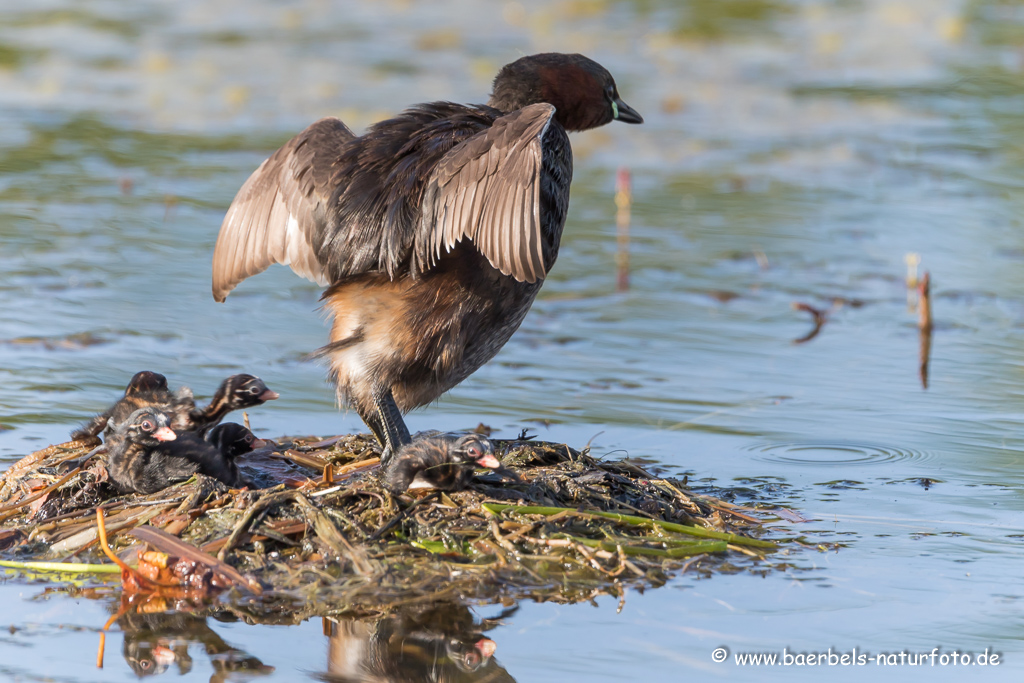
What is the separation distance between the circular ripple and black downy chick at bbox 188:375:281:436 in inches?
84.1

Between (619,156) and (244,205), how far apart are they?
236 inches

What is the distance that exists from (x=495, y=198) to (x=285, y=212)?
1.26 metres

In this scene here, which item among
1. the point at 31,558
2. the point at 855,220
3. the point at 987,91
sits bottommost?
the point at 31,558

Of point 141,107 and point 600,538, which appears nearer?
point 600,538

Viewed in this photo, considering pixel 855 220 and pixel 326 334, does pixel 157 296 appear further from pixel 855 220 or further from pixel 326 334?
pixel 855 220

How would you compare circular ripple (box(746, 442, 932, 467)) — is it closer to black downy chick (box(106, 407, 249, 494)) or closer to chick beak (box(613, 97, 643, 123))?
chick beak (box(613, 97, 643, 123))

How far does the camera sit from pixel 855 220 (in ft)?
33.0

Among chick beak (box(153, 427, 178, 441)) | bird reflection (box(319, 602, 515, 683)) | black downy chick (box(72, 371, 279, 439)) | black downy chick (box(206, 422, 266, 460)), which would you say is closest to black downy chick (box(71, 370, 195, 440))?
black downy chick (box(72, 371, 279, 439))

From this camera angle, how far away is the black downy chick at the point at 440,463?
16.5 feet

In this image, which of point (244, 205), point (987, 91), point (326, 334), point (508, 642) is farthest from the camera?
point (987, 91)

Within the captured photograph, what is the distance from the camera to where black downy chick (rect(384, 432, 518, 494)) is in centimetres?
502

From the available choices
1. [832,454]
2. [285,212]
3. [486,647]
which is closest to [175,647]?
[486,647]

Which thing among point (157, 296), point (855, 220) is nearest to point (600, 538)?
point (157, 296)

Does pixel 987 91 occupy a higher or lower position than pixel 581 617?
higher
